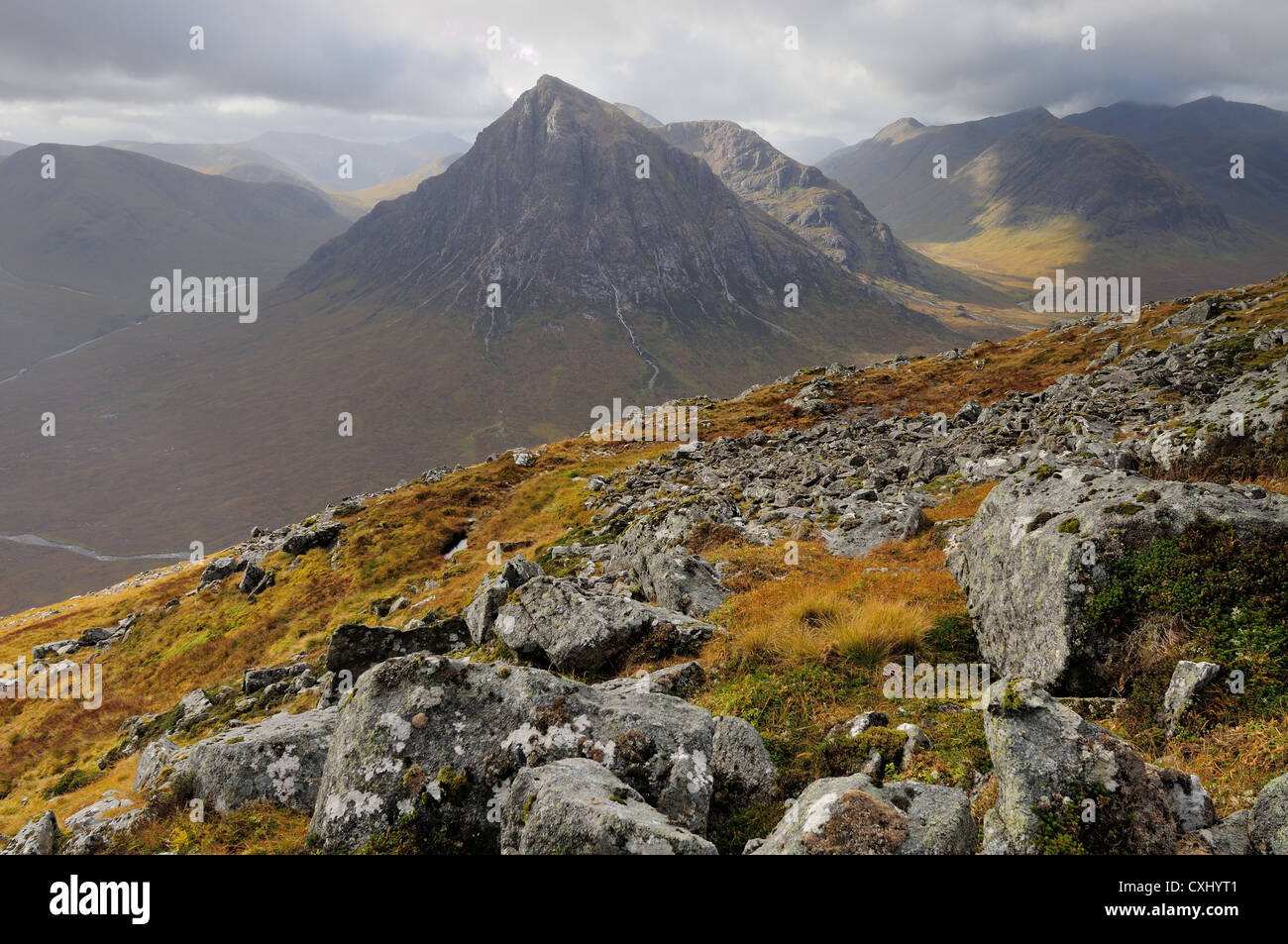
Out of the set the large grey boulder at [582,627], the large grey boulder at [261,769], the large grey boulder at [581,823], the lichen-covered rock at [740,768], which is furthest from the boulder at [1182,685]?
the large grey boulder at [261,769]

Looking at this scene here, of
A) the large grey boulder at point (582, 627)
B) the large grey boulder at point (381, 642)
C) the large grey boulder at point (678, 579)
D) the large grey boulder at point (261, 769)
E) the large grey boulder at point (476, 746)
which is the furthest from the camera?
the large grey boulder at point (381, 642)

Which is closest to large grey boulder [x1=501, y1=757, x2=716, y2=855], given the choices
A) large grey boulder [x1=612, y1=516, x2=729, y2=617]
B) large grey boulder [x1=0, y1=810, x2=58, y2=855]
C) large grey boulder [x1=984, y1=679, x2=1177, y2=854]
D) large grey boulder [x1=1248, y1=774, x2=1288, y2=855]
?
large grey boulder [x1=984, y1=679, x2=1177, y2=854]

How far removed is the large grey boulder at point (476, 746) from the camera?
709cm

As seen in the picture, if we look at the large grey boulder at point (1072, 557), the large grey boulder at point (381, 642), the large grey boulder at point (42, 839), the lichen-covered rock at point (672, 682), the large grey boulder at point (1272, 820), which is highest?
the large grey boulder at point (1072, 557)

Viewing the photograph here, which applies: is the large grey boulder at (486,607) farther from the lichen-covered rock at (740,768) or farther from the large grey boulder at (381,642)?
the lichen-covered rock at (740,768)

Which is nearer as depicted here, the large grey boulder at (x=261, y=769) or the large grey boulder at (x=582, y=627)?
the large grey boulder at (x=261, y=769)

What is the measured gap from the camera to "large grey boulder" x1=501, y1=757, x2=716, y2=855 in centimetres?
538

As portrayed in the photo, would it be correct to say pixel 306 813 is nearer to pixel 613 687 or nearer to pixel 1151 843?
pixel 613 687

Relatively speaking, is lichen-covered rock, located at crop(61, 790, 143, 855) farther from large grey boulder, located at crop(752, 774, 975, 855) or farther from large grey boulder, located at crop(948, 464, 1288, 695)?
large grey boulder, located at crop(948, 464, 1288, 695)

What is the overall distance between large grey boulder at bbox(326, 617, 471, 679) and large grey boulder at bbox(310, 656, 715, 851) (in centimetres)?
820

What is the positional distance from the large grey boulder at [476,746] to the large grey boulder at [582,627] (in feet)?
10.9
